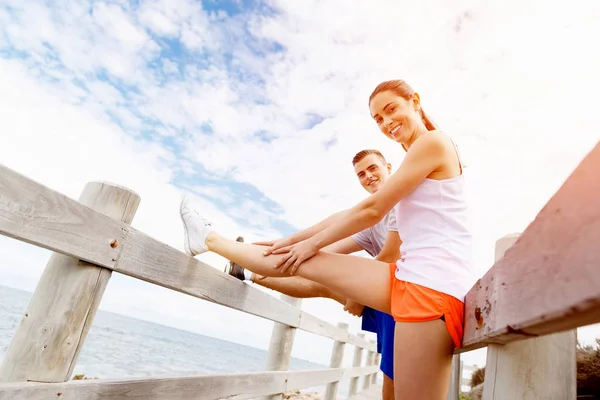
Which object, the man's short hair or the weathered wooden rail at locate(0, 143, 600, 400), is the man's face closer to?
the man's short hair

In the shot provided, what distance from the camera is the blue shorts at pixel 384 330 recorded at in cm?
217

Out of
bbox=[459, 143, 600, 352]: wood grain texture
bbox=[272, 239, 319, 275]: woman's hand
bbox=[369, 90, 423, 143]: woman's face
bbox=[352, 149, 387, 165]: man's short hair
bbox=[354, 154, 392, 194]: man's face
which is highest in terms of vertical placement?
bbox=[352, 149, 387, 165]: man's short hair

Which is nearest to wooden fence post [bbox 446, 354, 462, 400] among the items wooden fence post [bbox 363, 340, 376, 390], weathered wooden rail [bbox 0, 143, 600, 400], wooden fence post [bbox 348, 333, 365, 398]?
weathered wooden rail [bbox 0, 143, 600, 400]

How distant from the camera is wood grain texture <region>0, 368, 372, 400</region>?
3.88 ft

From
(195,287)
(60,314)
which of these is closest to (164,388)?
(195,287)

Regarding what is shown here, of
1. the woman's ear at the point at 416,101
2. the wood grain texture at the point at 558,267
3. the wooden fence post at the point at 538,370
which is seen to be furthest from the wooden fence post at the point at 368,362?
the wood grain texture at the point at 558,267

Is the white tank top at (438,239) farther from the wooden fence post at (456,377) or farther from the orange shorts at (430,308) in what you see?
the wooden fence post at (456,377)

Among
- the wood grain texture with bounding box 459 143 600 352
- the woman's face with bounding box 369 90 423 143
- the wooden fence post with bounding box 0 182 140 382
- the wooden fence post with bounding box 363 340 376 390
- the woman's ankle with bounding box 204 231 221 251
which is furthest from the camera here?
the wooden fence post with bounding box 363 340 376 390

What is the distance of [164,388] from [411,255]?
3.96 feet

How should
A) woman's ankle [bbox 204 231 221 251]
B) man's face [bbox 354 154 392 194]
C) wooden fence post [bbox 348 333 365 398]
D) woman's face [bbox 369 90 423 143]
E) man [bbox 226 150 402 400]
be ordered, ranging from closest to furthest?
woman's face [bbox 369 90 423 143], woman's ankle [bbox 204 231 221 251], man [bbox 226 150 402 400], man's face [bbox 354 154 392 194], wooden fence post [bbox 348 333 365 398]

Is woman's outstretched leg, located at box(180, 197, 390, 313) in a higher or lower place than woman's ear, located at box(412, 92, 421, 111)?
lower

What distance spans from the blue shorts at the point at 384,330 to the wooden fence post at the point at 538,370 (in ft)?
3.84

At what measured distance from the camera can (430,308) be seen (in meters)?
1.39

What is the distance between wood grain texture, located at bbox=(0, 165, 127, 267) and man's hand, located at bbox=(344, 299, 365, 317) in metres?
1.53
